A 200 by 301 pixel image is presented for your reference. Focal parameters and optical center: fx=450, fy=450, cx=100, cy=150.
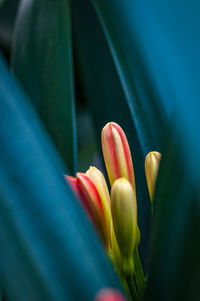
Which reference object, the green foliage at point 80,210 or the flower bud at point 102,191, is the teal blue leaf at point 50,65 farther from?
the green foliage at point 80,210

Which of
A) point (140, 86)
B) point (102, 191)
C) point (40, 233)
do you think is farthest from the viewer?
point (140, 86)

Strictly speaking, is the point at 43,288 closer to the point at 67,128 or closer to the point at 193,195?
the point at 193,195

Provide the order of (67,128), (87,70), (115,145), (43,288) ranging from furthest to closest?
(87,70), (67,128), (115,145), (43,288)

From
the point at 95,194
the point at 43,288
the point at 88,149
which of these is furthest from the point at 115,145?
the point at 88,149

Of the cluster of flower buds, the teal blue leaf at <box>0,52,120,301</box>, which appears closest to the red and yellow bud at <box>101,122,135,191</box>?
the cluster of flower buds

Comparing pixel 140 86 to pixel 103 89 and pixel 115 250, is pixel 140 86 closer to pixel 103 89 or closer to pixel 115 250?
pixel 103 89

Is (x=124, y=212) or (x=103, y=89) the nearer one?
(x=124, y=212)

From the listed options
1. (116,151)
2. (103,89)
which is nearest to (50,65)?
(103,89)

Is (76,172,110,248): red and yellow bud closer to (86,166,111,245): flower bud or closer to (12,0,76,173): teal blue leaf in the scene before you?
(86,166,111,245): flower bud
